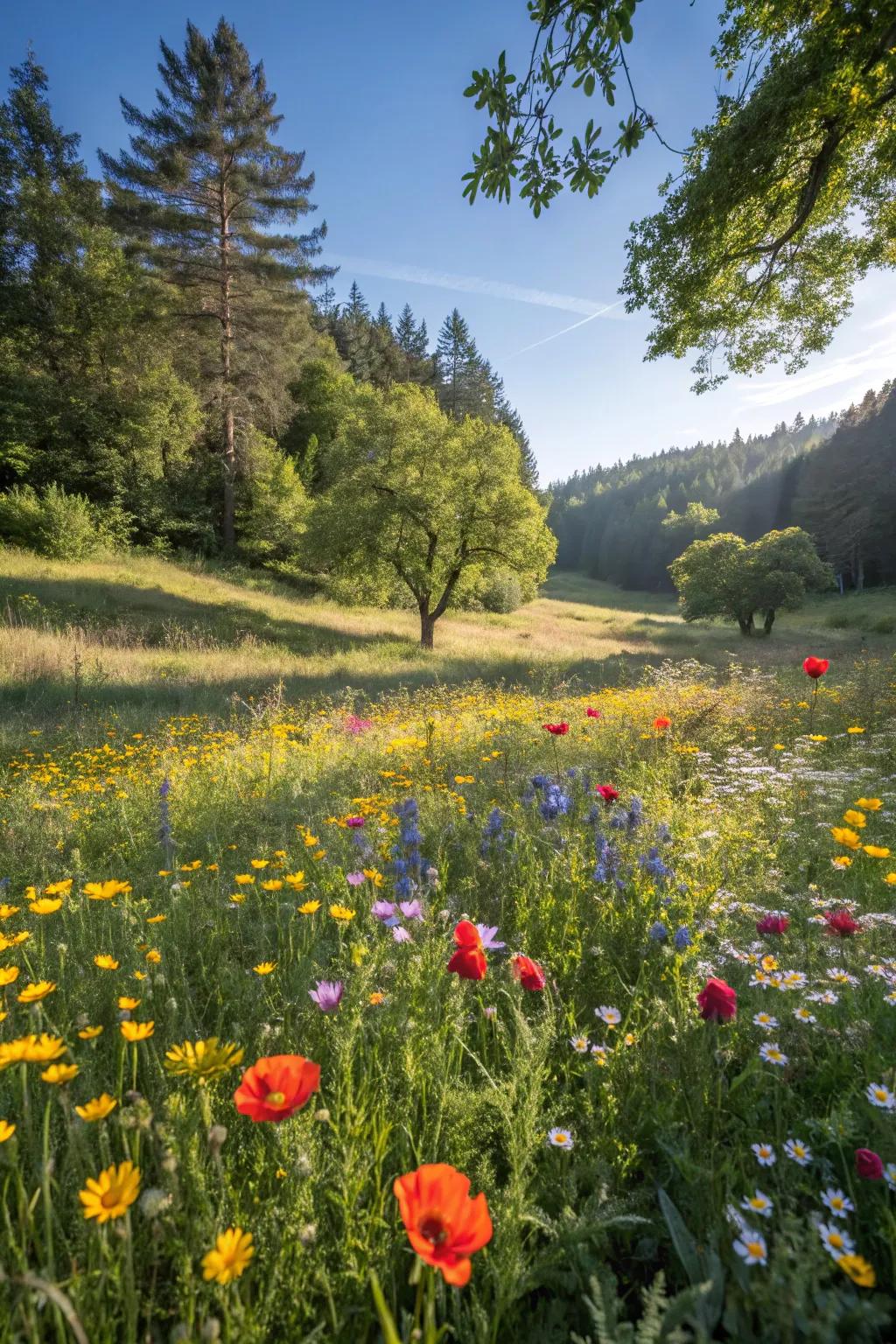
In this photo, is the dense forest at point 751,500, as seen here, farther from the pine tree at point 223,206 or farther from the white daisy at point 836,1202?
the white daisy at point 836,1202

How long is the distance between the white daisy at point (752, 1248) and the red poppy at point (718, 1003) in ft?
1.34

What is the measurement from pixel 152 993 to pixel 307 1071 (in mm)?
1233

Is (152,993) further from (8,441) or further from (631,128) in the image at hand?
(8,441)

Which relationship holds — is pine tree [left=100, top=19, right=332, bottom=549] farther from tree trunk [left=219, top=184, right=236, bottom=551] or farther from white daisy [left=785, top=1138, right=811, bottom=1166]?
white daisy [left=785, top=1138, right=811, bottom=1166]

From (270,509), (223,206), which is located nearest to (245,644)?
(270,509)

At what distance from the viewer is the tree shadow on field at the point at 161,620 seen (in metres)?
14.2

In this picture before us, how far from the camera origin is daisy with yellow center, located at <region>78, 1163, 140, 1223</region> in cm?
89

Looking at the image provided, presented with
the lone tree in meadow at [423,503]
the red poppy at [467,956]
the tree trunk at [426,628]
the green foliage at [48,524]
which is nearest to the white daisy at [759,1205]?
the red poppy at [467,956]

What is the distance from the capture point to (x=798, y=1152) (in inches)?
52.2

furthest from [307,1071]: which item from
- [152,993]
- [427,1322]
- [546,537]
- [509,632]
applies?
[509,632]

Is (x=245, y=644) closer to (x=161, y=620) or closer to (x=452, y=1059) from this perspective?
(x=161, y=620)

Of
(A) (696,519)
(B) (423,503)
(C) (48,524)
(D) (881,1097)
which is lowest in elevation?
(D) (881,1097)

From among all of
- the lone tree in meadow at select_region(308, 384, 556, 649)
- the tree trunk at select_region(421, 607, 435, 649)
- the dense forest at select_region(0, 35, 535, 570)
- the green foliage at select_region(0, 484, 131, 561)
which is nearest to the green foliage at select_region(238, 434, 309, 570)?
the dense forest at select_region(0, 35, 535, 570)

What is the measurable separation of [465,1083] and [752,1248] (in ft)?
2.48
